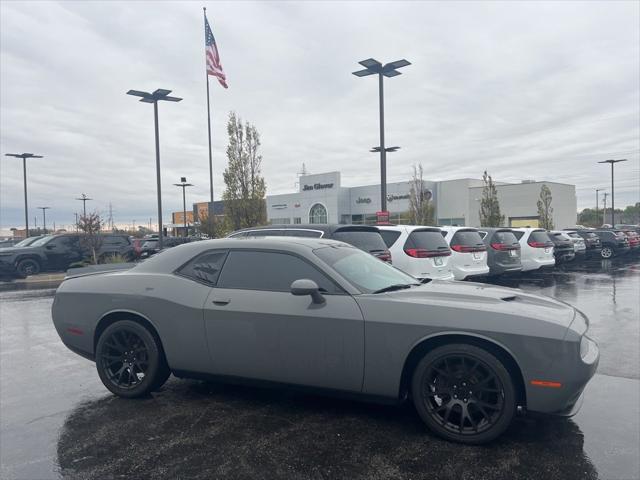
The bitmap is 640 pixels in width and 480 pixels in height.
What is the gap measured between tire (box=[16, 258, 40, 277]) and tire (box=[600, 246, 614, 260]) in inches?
970

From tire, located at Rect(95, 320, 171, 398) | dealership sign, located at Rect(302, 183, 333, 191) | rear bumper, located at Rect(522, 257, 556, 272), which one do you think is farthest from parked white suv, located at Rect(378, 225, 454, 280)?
dealership sign, located at Rect(302, 183, 333, 191)

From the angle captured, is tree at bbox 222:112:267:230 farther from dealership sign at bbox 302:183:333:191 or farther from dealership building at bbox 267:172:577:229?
dealership sign at bbox 302:183:333:191

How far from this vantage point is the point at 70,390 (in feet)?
16.1

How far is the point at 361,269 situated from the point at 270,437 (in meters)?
1.64

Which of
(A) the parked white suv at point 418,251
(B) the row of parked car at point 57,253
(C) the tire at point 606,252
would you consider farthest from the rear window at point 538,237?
(B) the row of parked car at point 57,253

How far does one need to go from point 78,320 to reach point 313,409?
2.48 m

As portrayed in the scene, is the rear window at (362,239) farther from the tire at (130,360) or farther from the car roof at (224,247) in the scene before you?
the tire at (130,360)

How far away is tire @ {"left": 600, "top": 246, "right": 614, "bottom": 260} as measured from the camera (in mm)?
23020

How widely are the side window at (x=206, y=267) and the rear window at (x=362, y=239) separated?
347cm

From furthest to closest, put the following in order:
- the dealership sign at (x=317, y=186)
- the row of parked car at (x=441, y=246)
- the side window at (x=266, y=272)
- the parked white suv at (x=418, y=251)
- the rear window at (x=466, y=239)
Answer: the dealership sign at (x=317, y=186)
the rear window at (x=466, y=239)
the parked white suv at (x=418, y=251)
the row of parked car at (x=441, y=246)
the side window at (x=266, y=272)

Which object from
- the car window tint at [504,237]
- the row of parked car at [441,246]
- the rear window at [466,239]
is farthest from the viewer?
the car window tint at [504,237]

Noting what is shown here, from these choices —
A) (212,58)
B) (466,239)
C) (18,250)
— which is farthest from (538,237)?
(18,250)

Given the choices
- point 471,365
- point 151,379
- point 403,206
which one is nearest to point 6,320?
point 151,379

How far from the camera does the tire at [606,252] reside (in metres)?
23.0
